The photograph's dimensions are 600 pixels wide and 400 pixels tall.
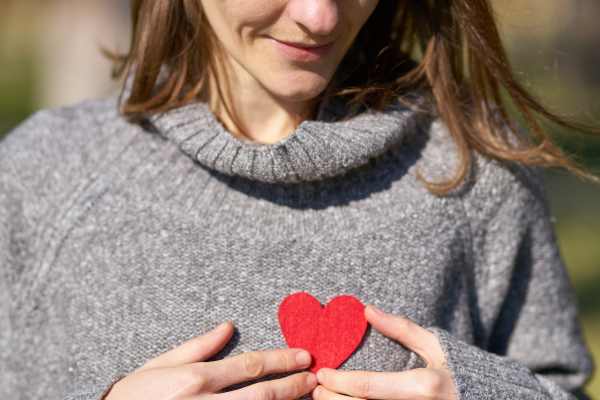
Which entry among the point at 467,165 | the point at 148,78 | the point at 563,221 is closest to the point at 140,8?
the point at 148,78

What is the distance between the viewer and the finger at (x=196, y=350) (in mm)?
1857

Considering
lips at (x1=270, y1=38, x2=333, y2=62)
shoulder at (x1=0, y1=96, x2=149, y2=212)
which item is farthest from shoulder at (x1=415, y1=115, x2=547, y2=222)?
shoulder at (x1=0, y1=96, x2=149, y2=212)

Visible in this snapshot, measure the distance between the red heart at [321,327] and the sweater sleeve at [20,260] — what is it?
0.50 metres

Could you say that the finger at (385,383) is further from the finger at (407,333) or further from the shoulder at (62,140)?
the shoulder at (62,140)

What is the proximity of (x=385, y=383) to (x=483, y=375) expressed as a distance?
235 mm

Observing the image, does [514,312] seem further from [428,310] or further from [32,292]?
[32,292]

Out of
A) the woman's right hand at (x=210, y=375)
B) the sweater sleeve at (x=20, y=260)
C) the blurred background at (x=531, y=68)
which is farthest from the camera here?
the blurred background at (x=531, y=68)

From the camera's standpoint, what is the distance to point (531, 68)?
246 centimetres

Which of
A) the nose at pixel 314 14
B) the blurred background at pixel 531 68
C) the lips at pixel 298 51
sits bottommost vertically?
the blurred background at pixel 531 68

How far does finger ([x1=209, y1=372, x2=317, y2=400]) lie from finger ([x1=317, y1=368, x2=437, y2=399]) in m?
0.06

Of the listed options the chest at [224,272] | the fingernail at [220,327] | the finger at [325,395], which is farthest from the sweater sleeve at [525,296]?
the fingernail at [220,327]

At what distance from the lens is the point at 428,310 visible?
2037mm

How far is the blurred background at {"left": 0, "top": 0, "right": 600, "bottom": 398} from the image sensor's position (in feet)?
7.80

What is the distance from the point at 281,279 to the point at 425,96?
59cm
